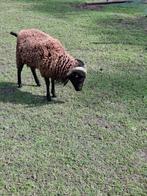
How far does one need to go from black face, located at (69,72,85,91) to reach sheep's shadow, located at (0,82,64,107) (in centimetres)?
34

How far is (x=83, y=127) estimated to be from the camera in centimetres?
577

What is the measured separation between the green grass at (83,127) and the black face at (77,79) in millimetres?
197

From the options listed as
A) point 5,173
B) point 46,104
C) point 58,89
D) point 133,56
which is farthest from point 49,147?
point 133,56

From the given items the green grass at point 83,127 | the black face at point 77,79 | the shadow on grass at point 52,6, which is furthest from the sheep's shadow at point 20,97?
the shadow on grass at point 52,6

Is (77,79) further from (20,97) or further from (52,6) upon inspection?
(52,6)

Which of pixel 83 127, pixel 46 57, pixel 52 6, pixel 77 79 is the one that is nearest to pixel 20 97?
pixel 46 57

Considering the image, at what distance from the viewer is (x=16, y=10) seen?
12500 mm

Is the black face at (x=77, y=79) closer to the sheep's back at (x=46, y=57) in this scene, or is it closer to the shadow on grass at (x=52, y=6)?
the sheep's back at (x=46, y=57)

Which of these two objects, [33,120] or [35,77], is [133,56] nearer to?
[35,77]

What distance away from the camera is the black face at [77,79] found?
635cm

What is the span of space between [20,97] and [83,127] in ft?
4.45

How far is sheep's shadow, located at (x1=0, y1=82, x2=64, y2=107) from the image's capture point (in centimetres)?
646

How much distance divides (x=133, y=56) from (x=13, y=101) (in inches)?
127

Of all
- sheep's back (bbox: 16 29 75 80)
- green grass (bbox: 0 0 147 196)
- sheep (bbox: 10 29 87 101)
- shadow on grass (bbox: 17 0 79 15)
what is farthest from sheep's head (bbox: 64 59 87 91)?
shadow on grass (bbox: 17 0 79 15)
